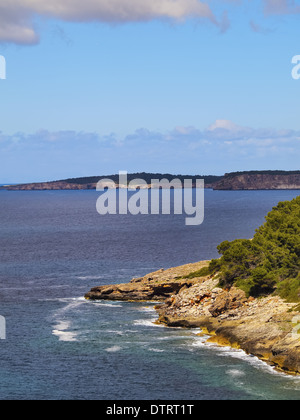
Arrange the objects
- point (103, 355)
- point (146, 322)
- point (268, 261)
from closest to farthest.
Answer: point (103, 355)
point (146, 322)
point (268, 261)

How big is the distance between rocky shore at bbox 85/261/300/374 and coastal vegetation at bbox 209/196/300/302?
5.97 ft

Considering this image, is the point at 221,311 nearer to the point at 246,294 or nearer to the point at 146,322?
the point at 246,294

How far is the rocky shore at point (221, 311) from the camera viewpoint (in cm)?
7294

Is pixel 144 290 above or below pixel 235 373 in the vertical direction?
above

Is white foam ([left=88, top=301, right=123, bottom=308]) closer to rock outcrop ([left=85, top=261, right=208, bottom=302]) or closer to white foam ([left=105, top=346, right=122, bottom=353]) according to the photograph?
rock outcrop ([left=85, top=261, right=208, bottom=302])

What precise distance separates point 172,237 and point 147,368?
128m

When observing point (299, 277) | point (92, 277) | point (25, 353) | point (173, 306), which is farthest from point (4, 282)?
point (299, 277)

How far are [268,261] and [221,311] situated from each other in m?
9.89

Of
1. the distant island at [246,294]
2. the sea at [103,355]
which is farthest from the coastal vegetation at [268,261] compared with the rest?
the sea at [103,355]

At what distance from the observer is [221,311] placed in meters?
87.6

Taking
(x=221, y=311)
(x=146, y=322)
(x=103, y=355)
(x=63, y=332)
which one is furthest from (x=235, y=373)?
(x=63, y=332)

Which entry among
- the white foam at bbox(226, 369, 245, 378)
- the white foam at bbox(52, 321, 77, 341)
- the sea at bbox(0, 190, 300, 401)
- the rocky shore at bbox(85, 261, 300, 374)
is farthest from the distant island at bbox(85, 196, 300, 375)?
the white foam at bbox(52, 321, 77, 341)

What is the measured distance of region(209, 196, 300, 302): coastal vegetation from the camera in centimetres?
8919
